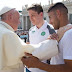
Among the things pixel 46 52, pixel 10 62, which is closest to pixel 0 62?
pixel 10 62

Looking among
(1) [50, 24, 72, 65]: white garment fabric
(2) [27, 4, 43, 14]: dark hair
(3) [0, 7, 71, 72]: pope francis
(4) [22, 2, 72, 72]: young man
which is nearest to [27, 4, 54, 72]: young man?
(2) [27, 4, 43, 14]: dark hair

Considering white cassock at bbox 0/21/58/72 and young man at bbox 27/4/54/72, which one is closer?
white cassock at bbox 0/21/58/72

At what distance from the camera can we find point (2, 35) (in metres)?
1.87

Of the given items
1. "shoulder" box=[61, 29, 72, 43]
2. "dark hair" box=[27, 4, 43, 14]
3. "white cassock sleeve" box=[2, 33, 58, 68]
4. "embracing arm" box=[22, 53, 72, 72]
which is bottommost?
"embracing arm" box=[22, 53, 72, 72]

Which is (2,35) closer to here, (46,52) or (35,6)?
(46,52)

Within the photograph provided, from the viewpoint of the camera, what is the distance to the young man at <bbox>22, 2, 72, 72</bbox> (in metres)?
1.60

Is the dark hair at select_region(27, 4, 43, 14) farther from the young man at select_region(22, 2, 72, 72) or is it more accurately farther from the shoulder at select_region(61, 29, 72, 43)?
the shoulder at select_region(61, 29, 72, 43)

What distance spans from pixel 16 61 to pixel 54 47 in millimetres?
418

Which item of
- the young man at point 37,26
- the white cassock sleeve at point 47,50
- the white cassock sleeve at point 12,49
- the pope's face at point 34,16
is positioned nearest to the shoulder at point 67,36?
the white cassock sleeve at point 47,50

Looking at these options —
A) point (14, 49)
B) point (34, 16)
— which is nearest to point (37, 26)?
point (34, 16)

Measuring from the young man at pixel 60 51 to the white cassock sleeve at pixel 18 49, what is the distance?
2.4 inches

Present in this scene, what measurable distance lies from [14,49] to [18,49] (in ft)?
0.14

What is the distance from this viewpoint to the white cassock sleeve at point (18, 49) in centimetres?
174

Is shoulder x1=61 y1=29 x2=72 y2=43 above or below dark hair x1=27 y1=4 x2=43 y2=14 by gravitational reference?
below
